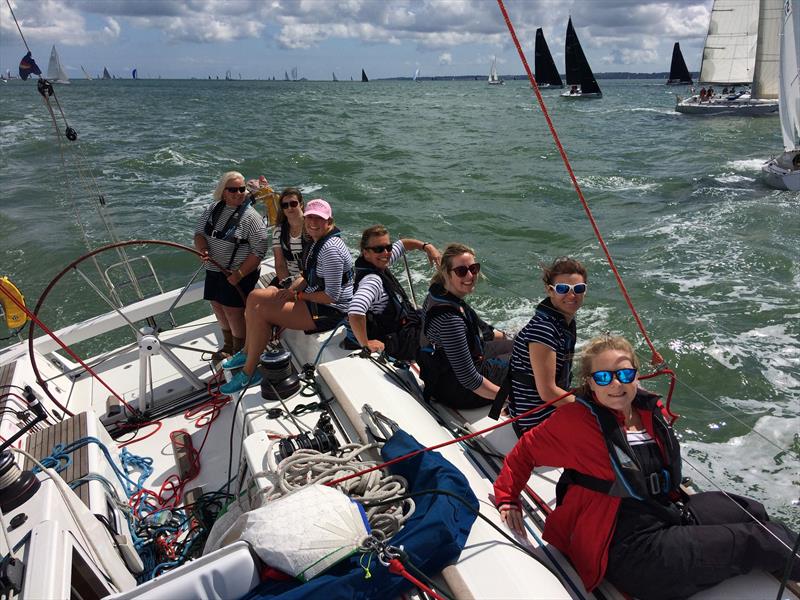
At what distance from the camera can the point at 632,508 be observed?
5.25 feet

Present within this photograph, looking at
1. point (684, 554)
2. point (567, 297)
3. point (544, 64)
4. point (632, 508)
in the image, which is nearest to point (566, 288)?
point (567, 297)

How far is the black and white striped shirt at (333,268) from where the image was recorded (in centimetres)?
313

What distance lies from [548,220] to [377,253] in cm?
735

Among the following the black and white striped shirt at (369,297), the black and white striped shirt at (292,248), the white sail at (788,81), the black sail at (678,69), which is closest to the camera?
the black and white striped shirt at (369,297)

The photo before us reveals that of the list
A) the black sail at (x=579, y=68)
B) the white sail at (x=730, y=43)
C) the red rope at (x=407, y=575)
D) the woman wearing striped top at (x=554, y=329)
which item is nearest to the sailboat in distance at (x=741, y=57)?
the white sail at (x=730, y=43)

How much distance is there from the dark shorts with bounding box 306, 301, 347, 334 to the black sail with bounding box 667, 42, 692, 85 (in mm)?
66530

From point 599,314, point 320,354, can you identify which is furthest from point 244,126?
point 320,354

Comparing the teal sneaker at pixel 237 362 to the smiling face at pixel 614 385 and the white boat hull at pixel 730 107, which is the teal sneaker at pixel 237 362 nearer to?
the smiling face at pixel 614 385

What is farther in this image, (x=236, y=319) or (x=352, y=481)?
(x=236, y=319)

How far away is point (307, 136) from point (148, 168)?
6962 mm

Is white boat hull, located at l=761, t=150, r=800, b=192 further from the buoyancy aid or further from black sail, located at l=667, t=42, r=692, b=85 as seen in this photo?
black sail, located at l=667, t=42, r=692, b=85

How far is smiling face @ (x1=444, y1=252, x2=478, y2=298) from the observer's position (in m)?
2.38

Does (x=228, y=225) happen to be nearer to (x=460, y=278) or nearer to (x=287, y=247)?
(x=287, y=247)

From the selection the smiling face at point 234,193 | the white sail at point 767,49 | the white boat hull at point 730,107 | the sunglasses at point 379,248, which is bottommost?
the sunglasses at point 379,248
